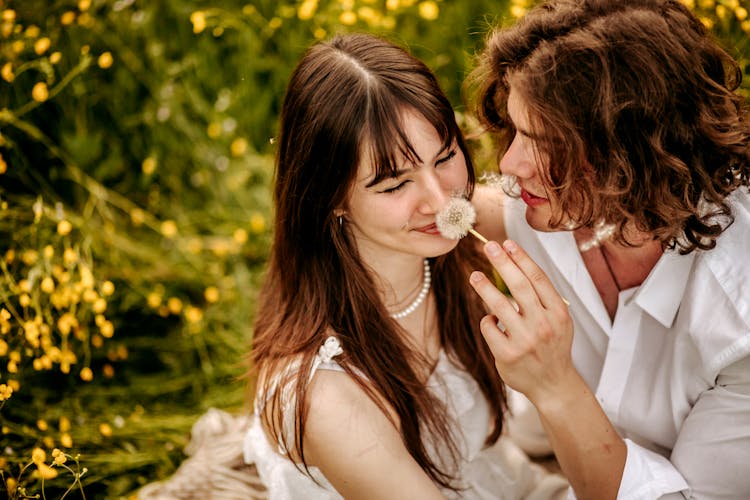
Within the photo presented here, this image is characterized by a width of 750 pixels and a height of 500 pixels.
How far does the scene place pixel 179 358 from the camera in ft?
9.68

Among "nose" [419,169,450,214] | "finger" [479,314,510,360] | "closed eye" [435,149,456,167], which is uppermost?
"closed eye" [435,149,456,167]

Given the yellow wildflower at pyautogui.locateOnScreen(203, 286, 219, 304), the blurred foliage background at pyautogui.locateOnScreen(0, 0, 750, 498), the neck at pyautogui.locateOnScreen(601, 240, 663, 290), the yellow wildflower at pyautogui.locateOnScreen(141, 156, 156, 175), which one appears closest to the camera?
the neck at pyautogui.locateOnScreen(601, 240, 663, 290)

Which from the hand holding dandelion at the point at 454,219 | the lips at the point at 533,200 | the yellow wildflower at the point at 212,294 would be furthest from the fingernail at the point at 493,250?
the yellow wildflower at the point at 212,294

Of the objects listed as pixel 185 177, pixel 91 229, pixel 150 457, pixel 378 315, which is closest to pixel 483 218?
pixel 378 315

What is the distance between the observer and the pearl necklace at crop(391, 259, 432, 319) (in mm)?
1973

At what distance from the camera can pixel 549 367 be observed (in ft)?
5.13

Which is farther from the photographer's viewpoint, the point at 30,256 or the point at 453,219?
the point at 30,256

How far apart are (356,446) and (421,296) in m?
0.51

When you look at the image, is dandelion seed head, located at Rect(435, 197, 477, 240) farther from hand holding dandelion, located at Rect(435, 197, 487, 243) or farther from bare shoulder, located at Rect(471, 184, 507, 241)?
bare shoulder, located at Rect(471, 184, 507, 241)

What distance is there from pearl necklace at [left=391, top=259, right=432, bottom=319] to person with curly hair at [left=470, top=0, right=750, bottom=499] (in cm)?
38

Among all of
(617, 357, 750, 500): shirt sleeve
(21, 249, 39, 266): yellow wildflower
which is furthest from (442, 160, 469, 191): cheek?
(21, 249, 39, 266): yellow wildflower

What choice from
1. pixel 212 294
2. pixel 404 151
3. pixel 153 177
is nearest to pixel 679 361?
pixel 404 151

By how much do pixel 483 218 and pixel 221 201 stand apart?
1512mm

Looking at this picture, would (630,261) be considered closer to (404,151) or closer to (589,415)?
(589,415)
